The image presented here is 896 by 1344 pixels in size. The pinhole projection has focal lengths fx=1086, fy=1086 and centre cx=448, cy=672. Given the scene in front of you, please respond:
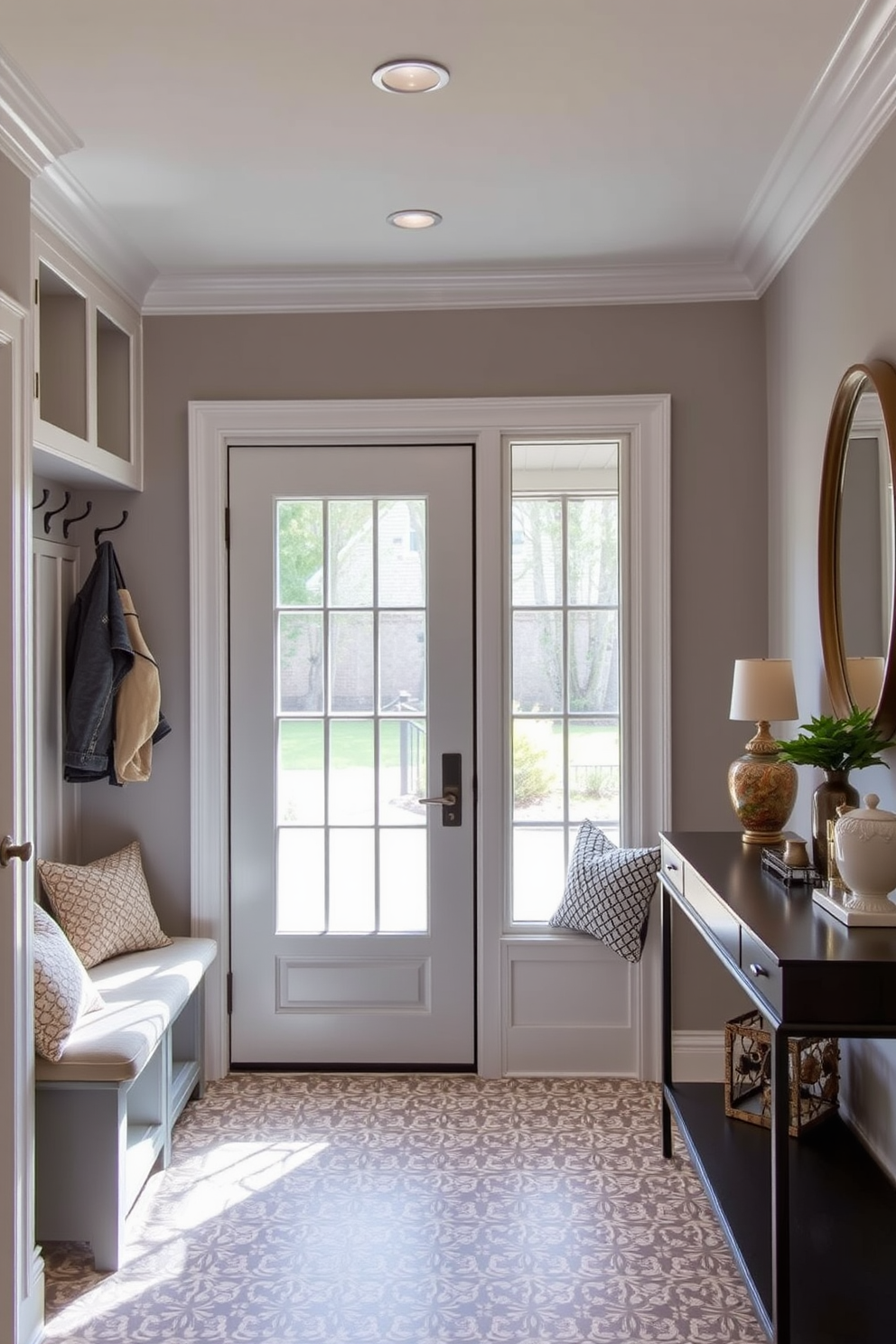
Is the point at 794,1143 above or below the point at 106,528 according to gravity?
below

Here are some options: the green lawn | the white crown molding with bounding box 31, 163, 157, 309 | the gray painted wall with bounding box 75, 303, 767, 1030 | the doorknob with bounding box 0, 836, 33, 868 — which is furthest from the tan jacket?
the doorknob with bounding box 0, 836, 33, 868

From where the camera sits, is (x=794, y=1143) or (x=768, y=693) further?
(x=768, y=693)

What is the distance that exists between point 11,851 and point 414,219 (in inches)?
78.2

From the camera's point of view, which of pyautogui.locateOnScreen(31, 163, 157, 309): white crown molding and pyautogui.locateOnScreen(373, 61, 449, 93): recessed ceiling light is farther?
pyautogui.locateOnScreen(31, 163, 157, 309): white crown molding

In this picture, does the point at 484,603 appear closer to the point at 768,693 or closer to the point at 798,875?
the point at 768,693

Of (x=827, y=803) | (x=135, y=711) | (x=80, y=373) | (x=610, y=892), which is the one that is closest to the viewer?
(x=827, y=803)

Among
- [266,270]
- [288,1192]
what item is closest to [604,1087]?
[288,1192]

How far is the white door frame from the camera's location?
3.51 metres

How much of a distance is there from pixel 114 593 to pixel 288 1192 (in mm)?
1807

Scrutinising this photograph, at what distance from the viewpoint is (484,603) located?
355 centimetres

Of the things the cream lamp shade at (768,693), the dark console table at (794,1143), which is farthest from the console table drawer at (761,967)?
the cream lamp shade at (768,693)

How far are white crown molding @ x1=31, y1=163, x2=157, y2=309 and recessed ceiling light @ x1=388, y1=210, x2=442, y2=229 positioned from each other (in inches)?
30.9

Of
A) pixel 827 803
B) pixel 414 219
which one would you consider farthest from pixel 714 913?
pixel 414 219

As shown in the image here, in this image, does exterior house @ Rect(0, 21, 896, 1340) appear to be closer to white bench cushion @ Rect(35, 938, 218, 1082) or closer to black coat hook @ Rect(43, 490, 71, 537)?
black coat hook @ Rect(43, 490, 71, 537)
